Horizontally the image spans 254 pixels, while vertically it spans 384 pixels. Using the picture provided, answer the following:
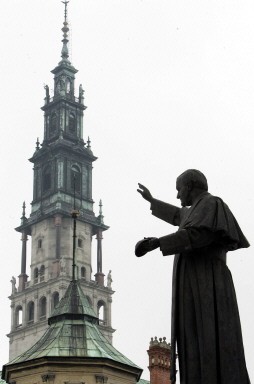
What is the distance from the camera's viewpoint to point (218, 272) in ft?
A: 32.5

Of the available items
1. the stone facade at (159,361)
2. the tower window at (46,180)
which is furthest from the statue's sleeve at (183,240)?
the tower window at (46,180)

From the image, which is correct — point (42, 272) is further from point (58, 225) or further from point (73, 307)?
point (73, 307)

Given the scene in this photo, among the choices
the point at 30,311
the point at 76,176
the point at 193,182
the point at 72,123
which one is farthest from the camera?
the point at 72,123

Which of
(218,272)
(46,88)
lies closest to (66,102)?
(46,88)

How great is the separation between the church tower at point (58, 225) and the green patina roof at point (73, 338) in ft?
239

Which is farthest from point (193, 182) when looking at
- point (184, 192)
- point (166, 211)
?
point (166, 211)

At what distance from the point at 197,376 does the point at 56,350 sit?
1390 inches

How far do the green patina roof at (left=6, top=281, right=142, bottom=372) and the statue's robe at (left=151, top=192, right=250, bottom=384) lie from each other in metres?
34.5

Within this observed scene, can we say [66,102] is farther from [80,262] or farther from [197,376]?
[197,376]

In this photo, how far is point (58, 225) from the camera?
5002 inches

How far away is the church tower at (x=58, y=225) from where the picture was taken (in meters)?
125

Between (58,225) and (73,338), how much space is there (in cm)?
8197

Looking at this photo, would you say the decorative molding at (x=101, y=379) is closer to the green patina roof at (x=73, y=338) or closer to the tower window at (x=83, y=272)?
the green patina roof at (x=73, y=338)

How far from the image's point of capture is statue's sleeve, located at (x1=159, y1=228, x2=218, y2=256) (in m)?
9.70
